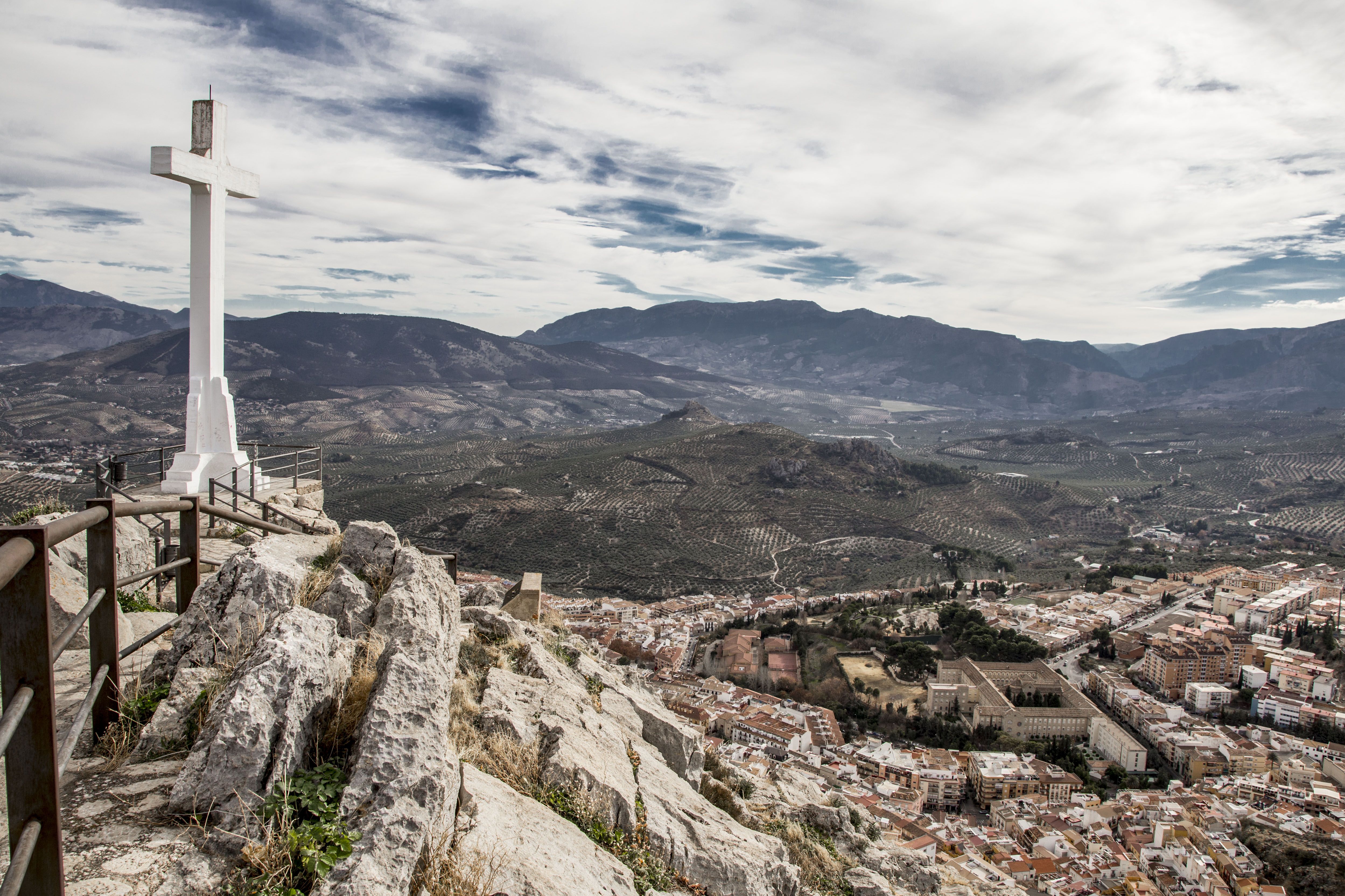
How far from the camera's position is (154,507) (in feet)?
12.1

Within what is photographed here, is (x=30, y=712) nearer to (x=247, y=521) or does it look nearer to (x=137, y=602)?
(x=247, y=521)

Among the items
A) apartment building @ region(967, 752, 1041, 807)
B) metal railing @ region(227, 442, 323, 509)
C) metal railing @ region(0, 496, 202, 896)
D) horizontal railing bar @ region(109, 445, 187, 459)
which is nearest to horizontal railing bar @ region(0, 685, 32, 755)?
metal railing @ region(0, 496, 202, 896)

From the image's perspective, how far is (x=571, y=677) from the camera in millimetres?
8039

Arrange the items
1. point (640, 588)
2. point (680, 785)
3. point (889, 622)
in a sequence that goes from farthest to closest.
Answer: point (640, 588)
point (889, 622)
point (680, 785)

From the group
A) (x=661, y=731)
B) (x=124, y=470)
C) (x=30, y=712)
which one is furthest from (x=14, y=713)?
(x=124, y=470)

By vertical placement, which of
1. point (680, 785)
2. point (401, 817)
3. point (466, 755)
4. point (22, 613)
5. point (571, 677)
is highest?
point (22, 613)

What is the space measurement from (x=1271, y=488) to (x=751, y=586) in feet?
288

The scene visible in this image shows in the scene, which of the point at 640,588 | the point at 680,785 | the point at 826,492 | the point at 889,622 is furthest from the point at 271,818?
the point at 826,492

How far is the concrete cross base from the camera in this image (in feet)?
33.6

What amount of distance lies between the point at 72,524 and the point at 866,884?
8.25m

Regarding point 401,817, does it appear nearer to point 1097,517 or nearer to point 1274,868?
point 1274,868

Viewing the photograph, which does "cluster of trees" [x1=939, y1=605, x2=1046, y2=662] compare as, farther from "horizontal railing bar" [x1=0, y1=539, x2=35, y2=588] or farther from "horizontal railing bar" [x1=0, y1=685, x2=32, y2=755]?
"horizontal railing bar" [x1=0, y1=539, x2=35, y2=588]

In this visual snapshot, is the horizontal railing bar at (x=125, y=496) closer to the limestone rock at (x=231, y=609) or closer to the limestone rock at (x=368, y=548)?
the limestone rock at (x=368, y=548)

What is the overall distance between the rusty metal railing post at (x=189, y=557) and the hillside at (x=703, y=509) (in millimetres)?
45375
